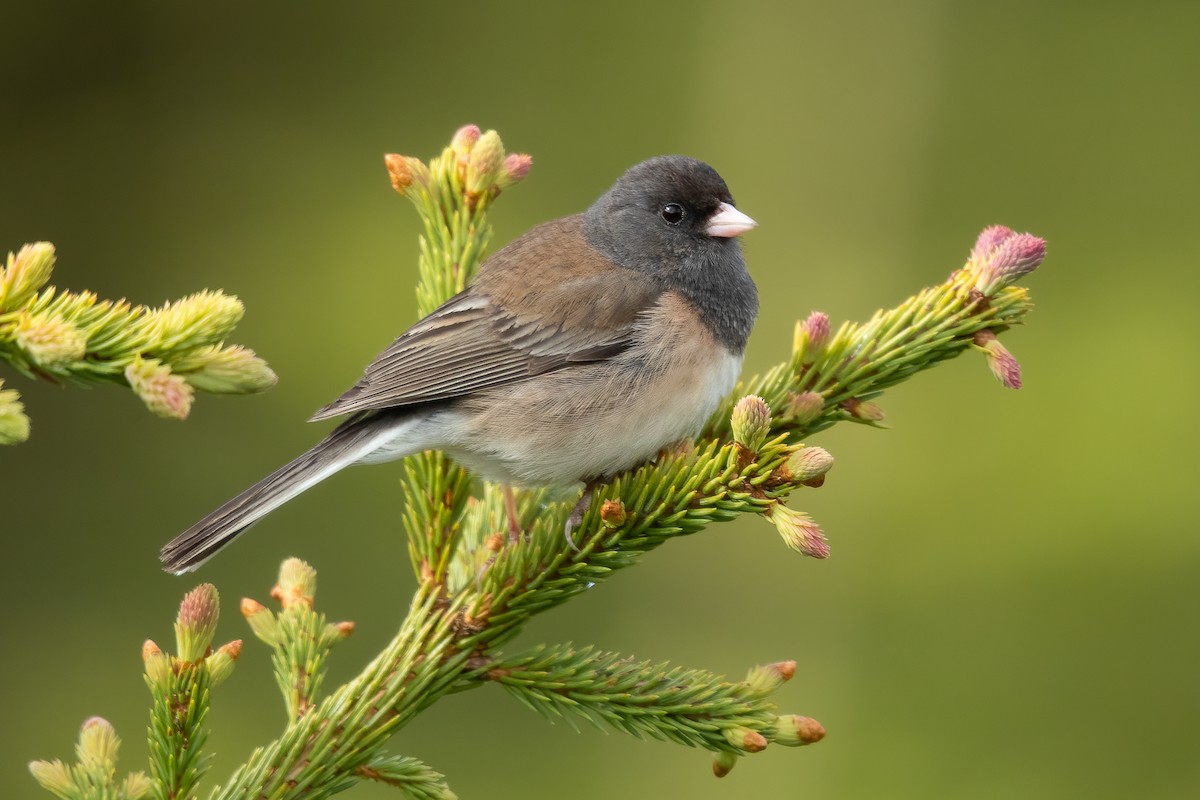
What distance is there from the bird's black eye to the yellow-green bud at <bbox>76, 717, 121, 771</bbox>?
1472 mm

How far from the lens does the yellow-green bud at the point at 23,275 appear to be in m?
1.03

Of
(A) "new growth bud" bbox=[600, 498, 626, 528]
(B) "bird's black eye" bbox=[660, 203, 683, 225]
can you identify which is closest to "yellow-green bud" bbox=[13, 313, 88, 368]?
(A) "new growth bud" bbox=[600, 498, 626, 528]

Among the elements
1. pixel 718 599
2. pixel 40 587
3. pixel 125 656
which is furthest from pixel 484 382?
pixel 40 587

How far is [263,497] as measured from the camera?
1.64m

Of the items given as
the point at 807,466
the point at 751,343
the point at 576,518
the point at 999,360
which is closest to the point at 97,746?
the point at 576,518

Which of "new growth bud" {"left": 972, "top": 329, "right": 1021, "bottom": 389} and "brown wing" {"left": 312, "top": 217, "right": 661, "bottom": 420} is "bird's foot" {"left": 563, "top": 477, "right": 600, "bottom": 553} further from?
"new growth bud" {"left": 972, "top": 329, "right": 1021, "bottom": 389}

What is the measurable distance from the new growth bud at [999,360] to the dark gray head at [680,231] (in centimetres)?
59

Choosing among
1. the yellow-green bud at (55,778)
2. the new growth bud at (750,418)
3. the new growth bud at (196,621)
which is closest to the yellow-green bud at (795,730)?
the new growth bud at (750,418)

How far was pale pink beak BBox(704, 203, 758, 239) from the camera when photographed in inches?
88.8

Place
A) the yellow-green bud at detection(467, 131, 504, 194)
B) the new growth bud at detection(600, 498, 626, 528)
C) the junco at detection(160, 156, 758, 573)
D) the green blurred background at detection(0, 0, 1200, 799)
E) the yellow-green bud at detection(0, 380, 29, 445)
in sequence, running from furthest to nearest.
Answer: the green blurred background at detection(0, 0, 1200, 799) < the junco at detection(160, 156, 758, 573) < the yellow-green bud at detection(467, 131, 504, 194) < the new growth bud at detection(600, 498, 626, 528) < the yellow-green bud at detection(0, 380, 29, 445)

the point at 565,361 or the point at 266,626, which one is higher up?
the point at 565,361

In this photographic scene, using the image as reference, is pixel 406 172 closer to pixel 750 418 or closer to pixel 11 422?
pixel 750 418

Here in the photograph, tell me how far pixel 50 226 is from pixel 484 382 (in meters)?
2.51

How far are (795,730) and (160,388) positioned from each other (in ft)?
2.50
